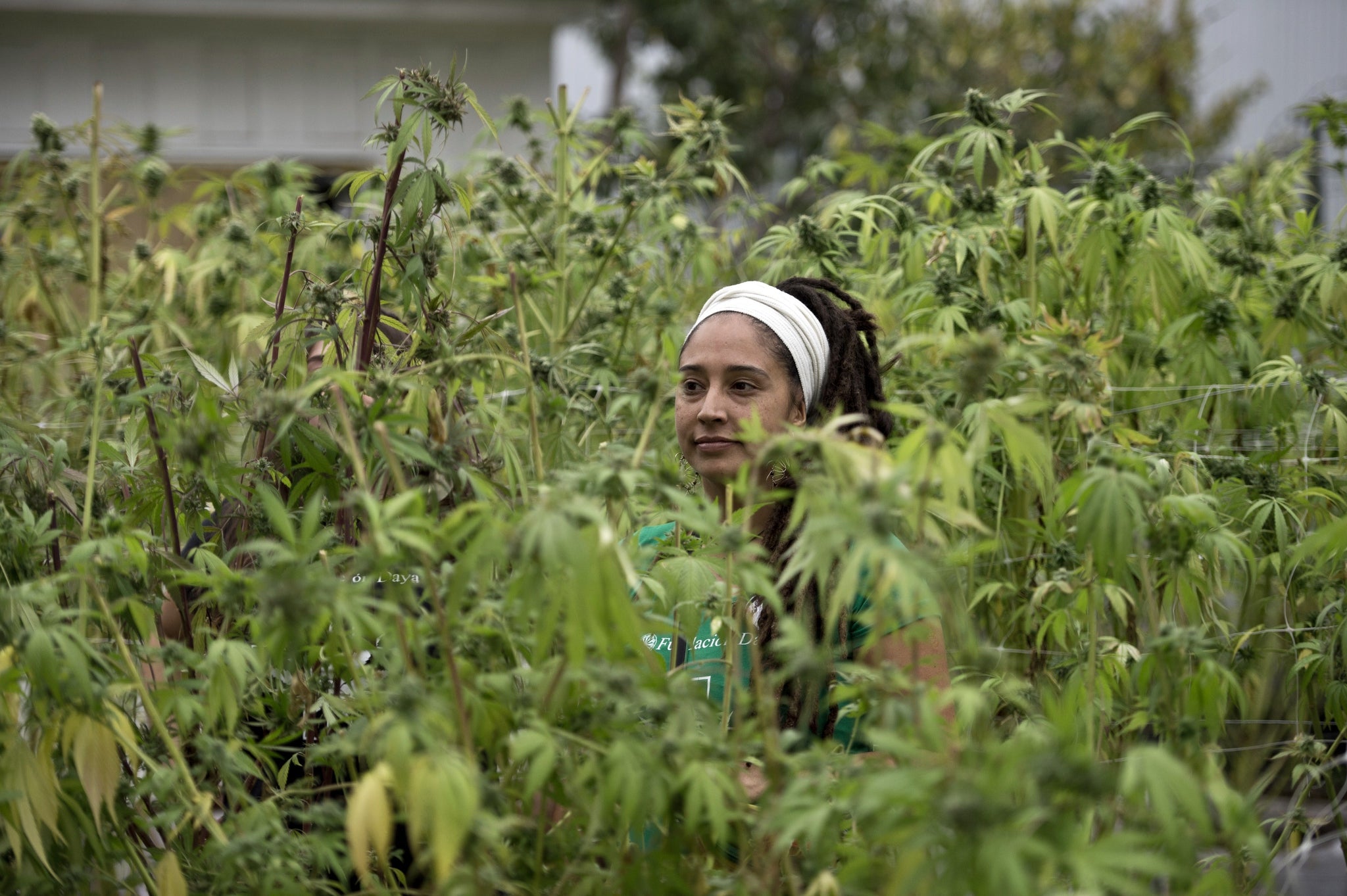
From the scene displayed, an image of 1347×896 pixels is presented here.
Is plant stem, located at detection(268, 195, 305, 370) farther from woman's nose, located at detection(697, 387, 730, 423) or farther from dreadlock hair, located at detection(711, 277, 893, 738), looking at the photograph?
dreadlock hair, located at detection(711, 277, 893, 738)

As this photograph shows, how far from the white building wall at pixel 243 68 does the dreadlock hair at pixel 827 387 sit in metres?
7.50

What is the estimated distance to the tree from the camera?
37.0 feet

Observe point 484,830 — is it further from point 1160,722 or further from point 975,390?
point 1160,722

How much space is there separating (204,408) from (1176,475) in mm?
1629

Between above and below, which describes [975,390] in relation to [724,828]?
above

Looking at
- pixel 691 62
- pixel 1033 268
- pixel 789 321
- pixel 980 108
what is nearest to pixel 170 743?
pixel 789 321

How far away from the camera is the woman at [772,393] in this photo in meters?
2.02

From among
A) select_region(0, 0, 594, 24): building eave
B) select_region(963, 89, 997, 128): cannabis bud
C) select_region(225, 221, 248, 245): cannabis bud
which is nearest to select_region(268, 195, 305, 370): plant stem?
select_region(225, 221, 248, 245): cannabis bud

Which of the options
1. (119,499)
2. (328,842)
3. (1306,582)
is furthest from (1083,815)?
(119,499)

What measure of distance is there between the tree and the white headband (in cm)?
919

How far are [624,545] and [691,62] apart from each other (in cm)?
1059

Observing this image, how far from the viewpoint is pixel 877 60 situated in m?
11.5

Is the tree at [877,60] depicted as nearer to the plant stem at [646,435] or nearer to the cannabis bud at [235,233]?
the cannabis bud at [235,233]

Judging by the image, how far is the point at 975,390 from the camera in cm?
122
